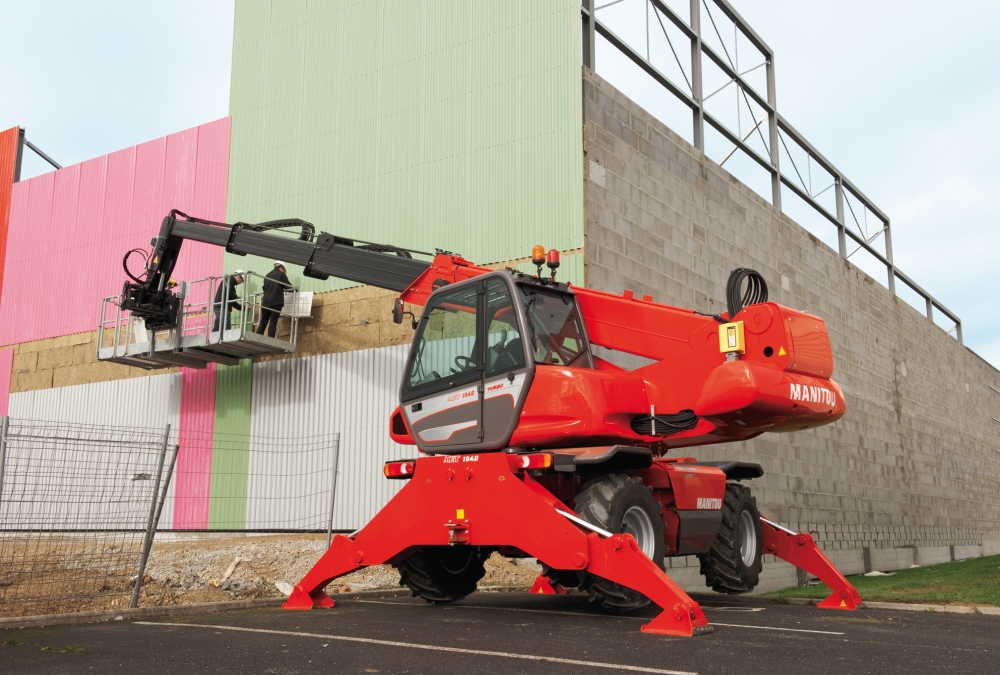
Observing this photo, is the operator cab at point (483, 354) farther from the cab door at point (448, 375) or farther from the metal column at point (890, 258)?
the metal column at point (890, 258)

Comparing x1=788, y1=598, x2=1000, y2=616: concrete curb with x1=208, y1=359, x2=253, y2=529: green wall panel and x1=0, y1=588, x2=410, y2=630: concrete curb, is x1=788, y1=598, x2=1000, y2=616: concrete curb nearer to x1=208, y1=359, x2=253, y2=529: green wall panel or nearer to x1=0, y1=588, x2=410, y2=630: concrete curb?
x1=0, y1=588, x2=410, y2=630: concrete curb

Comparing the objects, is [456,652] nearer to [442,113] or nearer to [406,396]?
[406,396]

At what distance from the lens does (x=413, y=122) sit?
17953 mm

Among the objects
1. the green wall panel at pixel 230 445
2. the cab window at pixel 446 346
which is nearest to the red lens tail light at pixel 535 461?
the cab window at pixel 446 346

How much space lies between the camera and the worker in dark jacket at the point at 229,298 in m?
17.9

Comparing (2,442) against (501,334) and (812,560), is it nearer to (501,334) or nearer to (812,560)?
(501,334)

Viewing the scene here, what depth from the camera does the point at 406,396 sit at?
8.92 metres

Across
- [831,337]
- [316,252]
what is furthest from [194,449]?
[831,337]

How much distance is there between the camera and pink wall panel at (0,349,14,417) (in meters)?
23.0

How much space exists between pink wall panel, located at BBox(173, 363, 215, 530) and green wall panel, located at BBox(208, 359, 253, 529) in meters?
0.17

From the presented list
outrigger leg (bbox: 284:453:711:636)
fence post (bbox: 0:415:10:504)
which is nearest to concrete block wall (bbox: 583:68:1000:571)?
outrigger leg (bbox: 284:453:711:636)

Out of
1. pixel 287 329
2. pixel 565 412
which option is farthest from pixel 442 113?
pixel 565 412

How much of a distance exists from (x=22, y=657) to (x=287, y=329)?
1293cm

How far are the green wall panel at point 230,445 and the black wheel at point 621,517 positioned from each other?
41.5 ft
